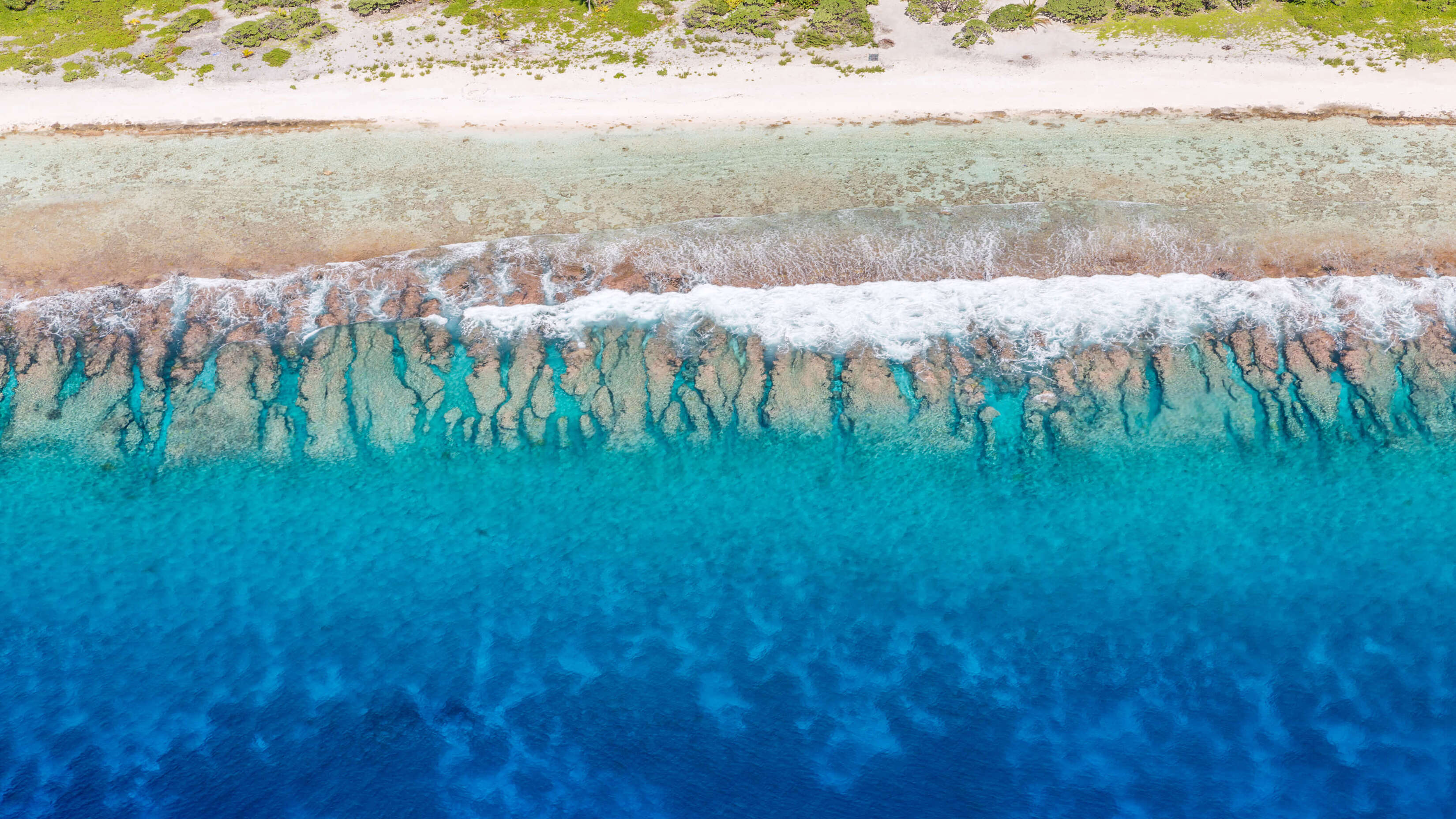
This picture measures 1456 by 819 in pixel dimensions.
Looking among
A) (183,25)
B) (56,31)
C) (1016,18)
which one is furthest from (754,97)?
(56,31)

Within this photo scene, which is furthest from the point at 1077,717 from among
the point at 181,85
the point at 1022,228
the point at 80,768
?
the point at 181,85

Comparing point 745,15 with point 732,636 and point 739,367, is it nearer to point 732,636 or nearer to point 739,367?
point 739,367

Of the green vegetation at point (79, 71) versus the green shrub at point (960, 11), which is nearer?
the green vegetation at point (79, 71)

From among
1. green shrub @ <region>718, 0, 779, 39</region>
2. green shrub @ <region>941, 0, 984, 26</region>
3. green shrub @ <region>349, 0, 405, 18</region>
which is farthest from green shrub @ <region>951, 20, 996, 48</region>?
green shrub @ <region>349, 0, 405, 18</region>

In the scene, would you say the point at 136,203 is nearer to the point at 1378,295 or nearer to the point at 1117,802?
the point at 1117,802

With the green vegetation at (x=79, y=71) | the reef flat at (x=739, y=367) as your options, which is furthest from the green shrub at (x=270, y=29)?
the reef flat at (x=739, y=367)

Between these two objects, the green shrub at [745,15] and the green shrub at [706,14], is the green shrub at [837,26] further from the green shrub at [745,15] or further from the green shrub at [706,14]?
the green shrub at [706,14]
